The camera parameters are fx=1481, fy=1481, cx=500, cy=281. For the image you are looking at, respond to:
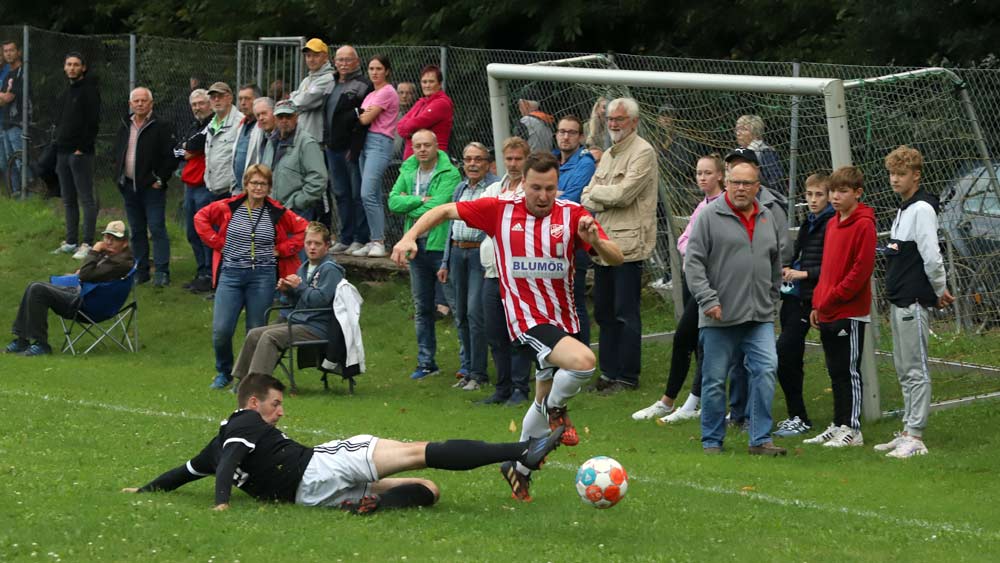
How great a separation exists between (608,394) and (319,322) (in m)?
2.79

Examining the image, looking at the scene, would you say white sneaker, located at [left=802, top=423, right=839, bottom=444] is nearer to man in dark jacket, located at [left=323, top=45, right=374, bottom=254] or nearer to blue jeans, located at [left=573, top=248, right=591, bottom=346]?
blue jeans, located at [left=573, top=248, right=591, bottom=346]

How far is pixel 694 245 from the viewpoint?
10.8 meters

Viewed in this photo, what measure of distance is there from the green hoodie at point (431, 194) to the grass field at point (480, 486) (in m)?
1.46

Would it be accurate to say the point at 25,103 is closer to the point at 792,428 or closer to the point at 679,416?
the point at 679,416

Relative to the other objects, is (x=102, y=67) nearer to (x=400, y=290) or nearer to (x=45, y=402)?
(x=400, y=290)

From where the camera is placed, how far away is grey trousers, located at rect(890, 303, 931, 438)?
10586mm

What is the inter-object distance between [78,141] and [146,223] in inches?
60.7

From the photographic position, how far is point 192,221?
62.8 feet

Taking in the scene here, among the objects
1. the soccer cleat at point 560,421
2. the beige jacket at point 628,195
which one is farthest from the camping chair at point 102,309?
the soccer cleat at point 560,421

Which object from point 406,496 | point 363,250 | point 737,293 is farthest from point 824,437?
point 363,250

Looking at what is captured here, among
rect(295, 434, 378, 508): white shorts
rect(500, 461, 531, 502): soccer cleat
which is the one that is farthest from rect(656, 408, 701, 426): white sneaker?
rect(295, 434, 378, 508): white shorts

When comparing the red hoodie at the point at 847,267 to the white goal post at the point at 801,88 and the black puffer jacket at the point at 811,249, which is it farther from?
the white goal post at the point at 801,88

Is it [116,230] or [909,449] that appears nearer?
[909,449]

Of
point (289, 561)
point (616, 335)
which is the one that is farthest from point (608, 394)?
point (289, 561)
